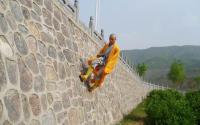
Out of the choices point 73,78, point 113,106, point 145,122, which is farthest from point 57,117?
point 145,122

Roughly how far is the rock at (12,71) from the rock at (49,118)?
1132mm

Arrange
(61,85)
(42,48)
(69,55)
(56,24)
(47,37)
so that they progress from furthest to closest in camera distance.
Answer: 1. (69,55)
2. (56,24)
3. (61,85)
4. (47,37)
5. (42,48)

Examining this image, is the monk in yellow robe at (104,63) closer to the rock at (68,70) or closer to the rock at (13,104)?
the rock at (68,70)

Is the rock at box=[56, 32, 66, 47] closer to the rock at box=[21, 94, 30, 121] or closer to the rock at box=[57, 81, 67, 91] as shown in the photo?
the rock at box=[57, 81, 67, 91]

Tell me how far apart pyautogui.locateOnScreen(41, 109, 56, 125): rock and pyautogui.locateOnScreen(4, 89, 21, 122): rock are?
0.97 metres

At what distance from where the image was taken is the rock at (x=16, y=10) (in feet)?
20.5

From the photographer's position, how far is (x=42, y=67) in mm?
7020

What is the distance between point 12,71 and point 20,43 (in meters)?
0.73

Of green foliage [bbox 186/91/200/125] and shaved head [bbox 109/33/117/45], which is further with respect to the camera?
green foliage [bbox 186/91/200/125]

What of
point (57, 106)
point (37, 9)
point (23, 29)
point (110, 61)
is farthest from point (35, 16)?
point (110, 61)

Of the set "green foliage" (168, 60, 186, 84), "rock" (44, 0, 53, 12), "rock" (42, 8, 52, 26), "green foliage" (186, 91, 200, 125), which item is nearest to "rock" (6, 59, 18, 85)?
"rock" (42, 8, 52, 26)

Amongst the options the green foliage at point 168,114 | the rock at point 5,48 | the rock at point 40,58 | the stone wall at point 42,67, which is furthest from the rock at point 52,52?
the green foliage at point 168,114

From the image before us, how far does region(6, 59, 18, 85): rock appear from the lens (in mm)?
5553

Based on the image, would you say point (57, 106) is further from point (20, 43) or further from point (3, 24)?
point (3, 24)
